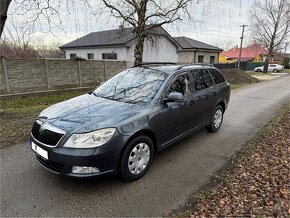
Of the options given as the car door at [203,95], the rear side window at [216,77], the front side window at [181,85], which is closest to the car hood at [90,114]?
the front side window at [181,85]

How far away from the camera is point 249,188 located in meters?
3.37

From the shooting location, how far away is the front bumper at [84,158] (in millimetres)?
2959

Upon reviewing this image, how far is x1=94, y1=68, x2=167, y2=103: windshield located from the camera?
3.97 metres

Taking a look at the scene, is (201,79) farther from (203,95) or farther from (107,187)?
(107,187)

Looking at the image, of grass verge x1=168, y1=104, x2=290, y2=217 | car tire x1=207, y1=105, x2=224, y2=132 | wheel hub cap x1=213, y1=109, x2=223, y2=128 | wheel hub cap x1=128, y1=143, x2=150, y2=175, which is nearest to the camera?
grass verge x1=168, y1=104, x2=290, y2=217

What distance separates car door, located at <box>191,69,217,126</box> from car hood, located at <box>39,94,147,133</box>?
1620mm

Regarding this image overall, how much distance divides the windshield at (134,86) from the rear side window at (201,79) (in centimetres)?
95

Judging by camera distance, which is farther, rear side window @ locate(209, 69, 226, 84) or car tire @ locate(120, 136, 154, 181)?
rear side window @ locate(209, 69, 226, 84)

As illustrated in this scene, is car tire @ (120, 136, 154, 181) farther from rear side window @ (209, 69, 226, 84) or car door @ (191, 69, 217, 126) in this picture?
rear side window @ (209, 69, 226, 84)

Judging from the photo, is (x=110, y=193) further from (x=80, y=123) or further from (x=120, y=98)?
(x=120, y=98)

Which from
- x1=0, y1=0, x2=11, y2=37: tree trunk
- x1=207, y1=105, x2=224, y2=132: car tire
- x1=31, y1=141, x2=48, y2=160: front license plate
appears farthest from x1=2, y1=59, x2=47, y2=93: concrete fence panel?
x1=207, y1=105, x2=224, y2=132: car tire

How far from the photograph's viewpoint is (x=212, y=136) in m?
5.70

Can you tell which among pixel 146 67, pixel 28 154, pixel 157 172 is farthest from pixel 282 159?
pixel 28 154

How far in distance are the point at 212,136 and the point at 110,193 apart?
331 cm
